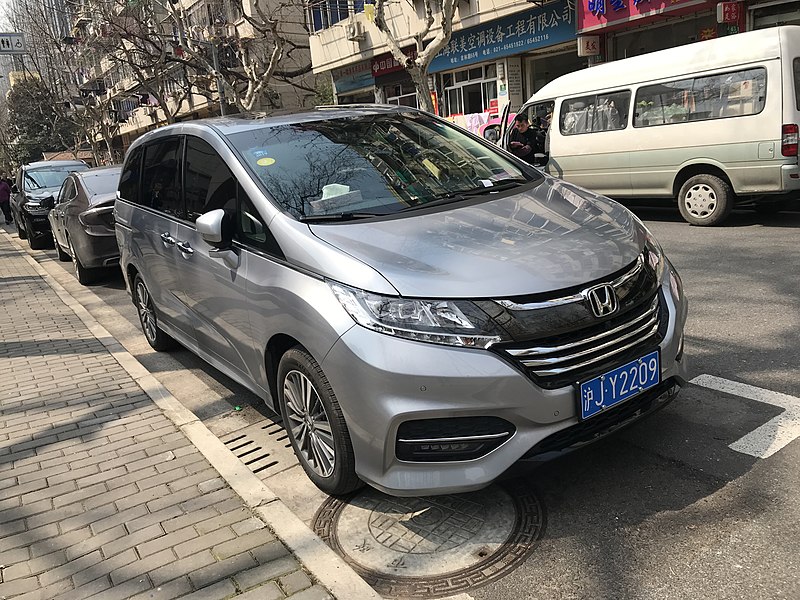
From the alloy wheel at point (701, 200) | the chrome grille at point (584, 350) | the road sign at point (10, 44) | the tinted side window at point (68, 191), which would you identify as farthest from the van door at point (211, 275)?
the road sign at point (10, 44)

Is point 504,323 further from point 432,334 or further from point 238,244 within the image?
point 238,244

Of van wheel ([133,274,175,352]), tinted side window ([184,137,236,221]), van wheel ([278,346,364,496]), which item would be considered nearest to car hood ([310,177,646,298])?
van wheel ([278,346,364,496])

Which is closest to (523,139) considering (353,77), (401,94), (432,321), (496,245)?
(496,245)

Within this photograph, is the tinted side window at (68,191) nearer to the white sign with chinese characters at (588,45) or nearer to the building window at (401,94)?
the white sign with chinese characters at (588,45)

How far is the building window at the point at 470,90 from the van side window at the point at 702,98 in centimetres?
1084

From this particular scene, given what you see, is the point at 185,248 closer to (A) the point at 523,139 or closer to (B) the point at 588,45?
(A) the point at 523,139

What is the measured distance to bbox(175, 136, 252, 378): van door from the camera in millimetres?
3621

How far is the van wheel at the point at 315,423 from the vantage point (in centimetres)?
288

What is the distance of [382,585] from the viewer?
256 cm

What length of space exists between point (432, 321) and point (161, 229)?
2.81 metres

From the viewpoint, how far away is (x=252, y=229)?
3.44m

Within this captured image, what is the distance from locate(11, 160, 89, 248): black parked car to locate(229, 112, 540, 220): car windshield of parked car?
39.3ft

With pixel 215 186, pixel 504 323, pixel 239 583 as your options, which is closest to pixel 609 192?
pixel 215 186

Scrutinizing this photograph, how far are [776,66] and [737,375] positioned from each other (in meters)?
5.56
